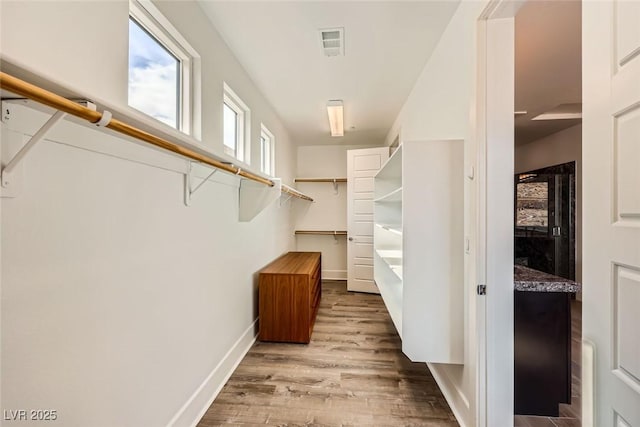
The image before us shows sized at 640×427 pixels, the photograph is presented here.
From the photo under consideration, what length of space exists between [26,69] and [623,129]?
1322 mm

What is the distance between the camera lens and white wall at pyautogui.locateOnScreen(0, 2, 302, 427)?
79 cm

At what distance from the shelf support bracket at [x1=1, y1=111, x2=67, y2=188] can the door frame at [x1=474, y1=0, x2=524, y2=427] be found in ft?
5.65

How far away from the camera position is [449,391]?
192 centimetres

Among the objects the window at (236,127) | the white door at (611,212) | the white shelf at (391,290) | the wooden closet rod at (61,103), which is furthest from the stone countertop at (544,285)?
the window at (236,127)

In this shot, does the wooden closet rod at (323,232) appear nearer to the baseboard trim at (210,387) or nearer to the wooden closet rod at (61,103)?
the baseboard trim at (210,387)

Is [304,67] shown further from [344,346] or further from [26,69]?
[344,346]

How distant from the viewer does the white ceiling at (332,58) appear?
1815 mm

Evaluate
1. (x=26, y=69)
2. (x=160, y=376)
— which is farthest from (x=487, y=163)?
(x=160, y=376)

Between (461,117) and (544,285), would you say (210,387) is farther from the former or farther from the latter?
(461,117)

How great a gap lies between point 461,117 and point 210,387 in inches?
97.4

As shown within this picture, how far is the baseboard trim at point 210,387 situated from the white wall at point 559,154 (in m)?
4.97

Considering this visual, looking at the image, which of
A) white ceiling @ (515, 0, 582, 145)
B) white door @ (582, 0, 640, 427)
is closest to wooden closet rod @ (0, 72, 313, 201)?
white door @ (582, 0, 640, 427)

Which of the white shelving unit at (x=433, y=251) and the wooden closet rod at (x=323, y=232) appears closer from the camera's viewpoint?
the white shelving unit at (x=433, y=251)

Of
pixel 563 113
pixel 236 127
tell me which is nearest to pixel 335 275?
pixel 236 127
